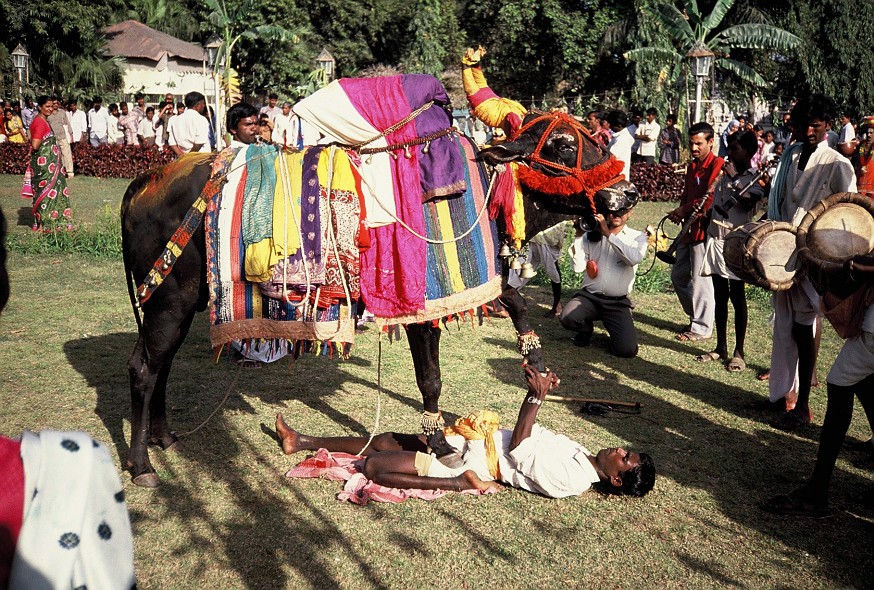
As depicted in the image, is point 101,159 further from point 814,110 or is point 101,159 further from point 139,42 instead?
point 814,110

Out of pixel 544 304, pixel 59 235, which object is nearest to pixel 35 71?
pixel 59 235

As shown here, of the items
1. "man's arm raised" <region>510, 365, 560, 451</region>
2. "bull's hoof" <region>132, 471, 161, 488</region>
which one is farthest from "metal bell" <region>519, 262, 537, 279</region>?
"bull's hoof" <region>132, 471, 161, 488</region>

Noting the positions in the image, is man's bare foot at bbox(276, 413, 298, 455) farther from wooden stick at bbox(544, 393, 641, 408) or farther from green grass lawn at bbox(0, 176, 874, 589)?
wooden stick at bbox(544, 393, 641, 408)

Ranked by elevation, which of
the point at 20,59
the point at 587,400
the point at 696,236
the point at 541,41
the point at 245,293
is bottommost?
the point at 587,400

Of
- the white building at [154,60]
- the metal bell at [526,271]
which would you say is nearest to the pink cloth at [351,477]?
the metal bell at [526,271]

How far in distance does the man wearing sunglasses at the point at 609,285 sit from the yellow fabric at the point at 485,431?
329cm

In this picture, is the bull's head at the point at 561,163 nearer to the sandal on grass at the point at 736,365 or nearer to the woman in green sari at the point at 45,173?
the sandal on grass at the point at 736,365

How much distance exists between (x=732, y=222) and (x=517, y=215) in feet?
12.3

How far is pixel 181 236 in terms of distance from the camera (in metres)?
5.22

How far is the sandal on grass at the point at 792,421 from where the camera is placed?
6.34m

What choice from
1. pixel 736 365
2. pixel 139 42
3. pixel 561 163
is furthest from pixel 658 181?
pixel 139 42

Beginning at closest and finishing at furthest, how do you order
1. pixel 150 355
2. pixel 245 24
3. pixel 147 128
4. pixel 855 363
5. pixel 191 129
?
pixel 855 363 → pixel 150 355 → pixel 191 129 → pixel 147 128 → pixel 245 24

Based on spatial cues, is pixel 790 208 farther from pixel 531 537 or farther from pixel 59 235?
pixel 59 235

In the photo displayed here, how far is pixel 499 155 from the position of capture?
5.15 metres
